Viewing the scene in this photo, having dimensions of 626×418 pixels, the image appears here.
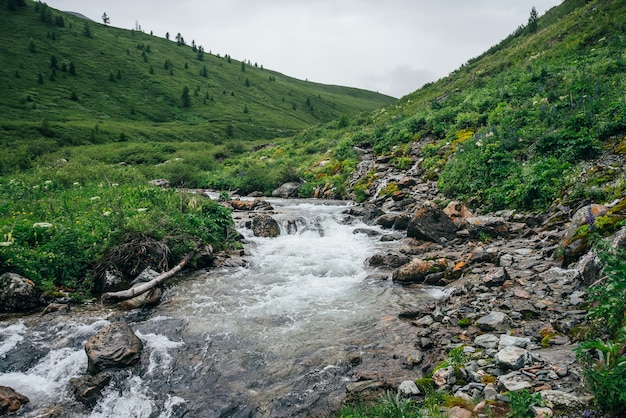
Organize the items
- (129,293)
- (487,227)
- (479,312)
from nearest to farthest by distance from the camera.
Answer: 1. (479,312)
2. (129,293)
3. (487,227)

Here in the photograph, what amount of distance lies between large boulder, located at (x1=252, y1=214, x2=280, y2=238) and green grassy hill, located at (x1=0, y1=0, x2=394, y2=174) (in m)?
30.3

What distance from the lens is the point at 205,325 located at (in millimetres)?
8289

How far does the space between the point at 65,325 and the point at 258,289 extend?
4614 mm

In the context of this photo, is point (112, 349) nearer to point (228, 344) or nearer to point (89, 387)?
point (89, 387)

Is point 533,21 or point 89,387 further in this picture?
point 533,21

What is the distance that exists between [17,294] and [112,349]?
12.8 ft

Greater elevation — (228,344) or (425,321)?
(425,321)

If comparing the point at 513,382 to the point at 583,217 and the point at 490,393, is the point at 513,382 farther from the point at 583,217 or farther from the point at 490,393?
the point at 583,217

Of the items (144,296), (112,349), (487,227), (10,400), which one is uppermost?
(487,227)

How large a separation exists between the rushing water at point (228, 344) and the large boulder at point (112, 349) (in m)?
0.23

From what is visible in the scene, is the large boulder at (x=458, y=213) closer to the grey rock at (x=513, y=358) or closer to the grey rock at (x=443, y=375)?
the grey rock at (x=513, y=358)

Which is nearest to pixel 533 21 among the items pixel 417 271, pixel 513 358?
pixel 417 271

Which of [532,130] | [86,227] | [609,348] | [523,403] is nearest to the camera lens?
[609,348]

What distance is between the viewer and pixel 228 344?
7.50 meters
